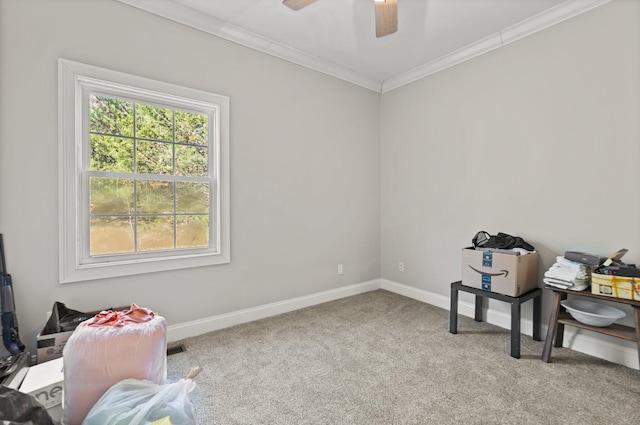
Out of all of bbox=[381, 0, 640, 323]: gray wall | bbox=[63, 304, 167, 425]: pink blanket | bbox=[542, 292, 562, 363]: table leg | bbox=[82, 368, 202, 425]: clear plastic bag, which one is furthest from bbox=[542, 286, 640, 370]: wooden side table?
bbox=[63, 304, 167, 425]: pink blanket

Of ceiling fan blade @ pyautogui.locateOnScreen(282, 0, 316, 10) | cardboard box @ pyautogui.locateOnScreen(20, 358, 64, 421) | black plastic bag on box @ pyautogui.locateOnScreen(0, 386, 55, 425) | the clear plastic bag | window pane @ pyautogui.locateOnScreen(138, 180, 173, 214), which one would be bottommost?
cardboard box @ pyautogui.locateOnScreen(20, 358, 64, 421)

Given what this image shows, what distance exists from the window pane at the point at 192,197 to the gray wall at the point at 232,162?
0.26m

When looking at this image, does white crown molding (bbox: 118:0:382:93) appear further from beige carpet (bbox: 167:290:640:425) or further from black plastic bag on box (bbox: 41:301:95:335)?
beige carpet (bbox: 167:290:640:425)

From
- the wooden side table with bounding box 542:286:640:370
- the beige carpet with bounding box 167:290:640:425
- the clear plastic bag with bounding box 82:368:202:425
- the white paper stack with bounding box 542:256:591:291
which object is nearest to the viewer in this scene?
the clear plastic bag with bounding box 82:368:202:425

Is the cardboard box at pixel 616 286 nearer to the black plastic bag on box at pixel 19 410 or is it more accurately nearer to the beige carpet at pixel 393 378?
the beige carpet at pixel 393 378

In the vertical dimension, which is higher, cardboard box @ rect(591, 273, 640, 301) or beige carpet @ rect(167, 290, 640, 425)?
cardboard box @ rect(591, 273, 640, 301)

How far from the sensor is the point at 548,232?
2555 mm

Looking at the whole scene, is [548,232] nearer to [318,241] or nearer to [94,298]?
[318,241]

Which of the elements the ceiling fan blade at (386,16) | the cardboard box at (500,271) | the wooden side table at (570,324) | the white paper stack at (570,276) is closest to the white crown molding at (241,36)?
the ceiling fan blade at (386,16)

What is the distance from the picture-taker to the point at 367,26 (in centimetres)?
269

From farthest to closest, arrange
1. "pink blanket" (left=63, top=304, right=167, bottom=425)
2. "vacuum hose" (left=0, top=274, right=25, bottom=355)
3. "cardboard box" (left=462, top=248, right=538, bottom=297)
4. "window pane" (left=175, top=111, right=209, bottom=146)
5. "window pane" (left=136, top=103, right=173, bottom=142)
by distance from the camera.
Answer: "window pane" (left=175, top=111, right=209, bottom=146) < "window pane" (left=136, top=103, right=173, bottom=142) < "cardboard box" (left=462, top=248, right=538, bottom=297) < "vacuum hose" (left=0, top=274, right=25, bottom=355) < "pink blanket" (left=63, top=304, right=167, bottom=425)

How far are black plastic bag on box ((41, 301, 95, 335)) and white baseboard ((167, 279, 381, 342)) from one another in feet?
2.08

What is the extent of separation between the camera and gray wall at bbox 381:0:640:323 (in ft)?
7.22

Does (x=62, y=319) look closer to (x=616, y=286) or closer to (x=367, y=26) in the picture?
(x=367, y=26)
